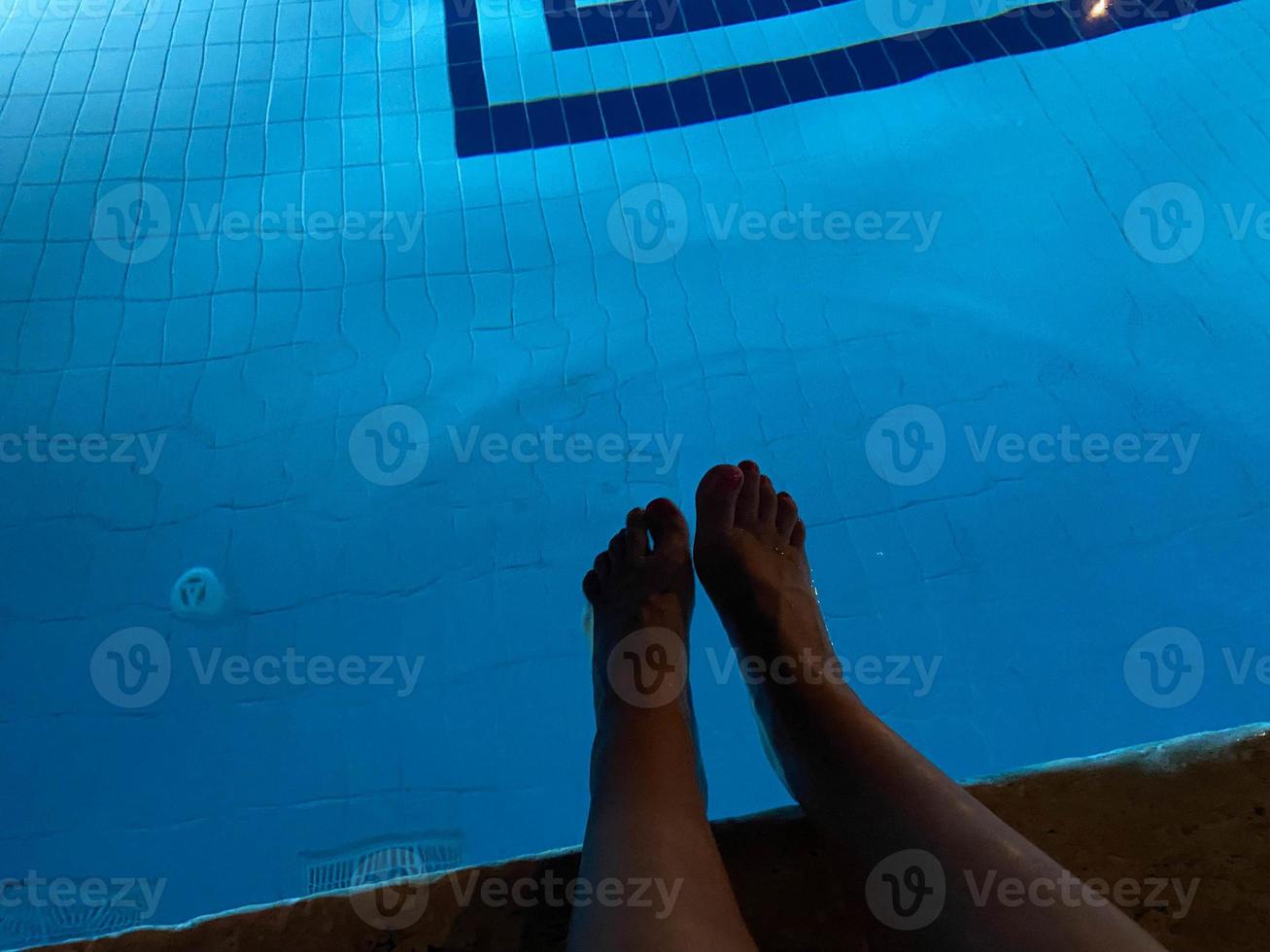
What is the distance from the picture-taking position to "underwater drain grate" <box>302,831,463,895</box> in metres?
1.67

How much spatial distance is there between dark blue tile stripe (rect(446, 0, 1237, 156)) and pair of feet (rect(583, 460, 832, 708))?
176 cm

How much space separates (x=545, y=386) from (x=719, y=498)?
0.95 meters

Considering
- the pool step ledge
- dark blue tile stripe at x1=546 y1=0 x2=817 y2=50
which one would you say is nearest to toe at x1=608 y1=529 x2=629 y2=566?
the pool step ledge

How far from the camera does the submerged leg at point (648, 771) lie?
80 centimetres

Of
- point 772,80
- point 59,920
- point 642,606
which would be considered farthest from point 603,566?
point 772,80

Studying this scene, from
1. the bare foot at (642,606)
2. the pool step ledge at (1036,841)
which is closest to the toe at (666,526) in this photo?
the bare foot at (642,606)

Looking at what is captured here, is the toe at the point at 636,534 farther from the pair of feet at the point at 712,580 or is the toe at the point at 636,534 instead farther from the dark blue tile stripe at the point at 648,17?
the dark blue tile stripe at the point at 648,17

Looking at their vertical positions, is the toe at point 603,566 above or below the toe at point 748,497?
below

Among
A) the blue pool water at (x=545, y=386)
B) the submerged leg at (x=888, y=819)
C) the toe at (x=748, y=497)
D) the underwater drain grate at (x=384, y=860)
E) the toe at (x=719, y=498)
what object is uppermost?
the submerged leg at (x=888, y=819)

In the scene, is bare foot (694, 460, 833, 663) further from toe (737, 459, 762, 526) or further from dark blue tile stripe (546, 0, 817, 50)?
Result: dark blue tile stripe (546, 0, 817, 50)

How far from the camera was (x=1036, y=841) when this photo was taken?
3.26ft

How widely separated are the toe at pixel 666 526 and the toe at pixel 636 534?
0.04ft

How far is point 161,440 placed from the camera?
229cm

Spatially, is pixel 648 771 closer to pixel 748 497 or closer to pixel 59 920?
pixel 748 497
